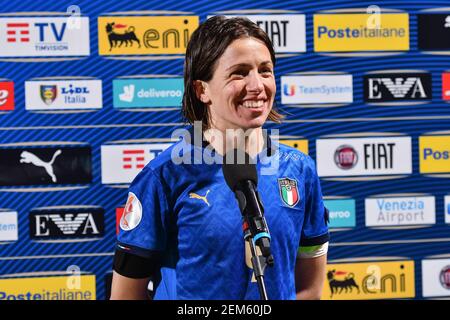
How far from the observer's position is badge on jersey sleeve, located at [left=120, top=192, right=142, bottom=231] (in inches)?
45.4

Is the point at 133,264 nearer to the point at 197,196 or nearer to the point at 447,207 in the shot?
the point at 197,196

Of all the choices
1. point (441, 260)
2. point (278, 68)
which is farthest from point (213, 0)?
point (441, 260)

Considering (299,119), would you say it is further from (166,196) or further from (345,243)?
(166,196)

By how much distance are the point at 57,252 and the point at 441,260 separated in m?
1.63

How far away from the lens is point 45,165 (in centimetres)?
251

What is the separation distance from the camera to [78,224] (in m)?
2.53

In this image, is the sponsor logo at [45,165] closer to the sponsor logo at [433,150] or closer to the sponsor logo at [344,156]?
the sponsor logo at [344,156]

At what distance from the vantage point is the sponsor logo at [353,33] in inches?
102

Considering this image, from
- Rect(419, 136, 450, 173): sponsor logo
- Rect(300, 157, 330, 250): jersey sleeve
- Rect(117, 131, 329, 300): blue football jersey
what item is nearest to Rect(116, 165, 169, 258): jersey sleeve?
Rect(117, 131, 329, 300): blue football jersey

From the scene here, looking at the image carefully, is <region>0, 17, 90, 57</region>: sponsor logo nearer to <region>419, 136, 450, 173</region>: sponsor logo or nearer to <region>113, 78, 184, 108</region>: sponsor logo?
<region>113, 78, 184, 108</region>: sponsor logo

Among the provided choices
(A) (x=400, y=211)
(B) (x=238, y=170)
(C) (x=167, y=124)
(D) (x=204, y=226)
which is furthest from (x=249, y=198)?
(A) (x=400, y=211)

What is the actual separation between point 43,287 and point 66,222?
0.92ft

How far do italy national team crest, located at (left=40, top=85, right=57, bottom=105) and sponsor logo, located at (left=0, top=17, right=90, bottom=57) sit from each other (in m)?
0.13

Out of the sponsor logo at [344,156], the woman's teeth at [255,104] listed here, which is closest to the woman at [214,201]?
the woman's teeth at [255,104]
